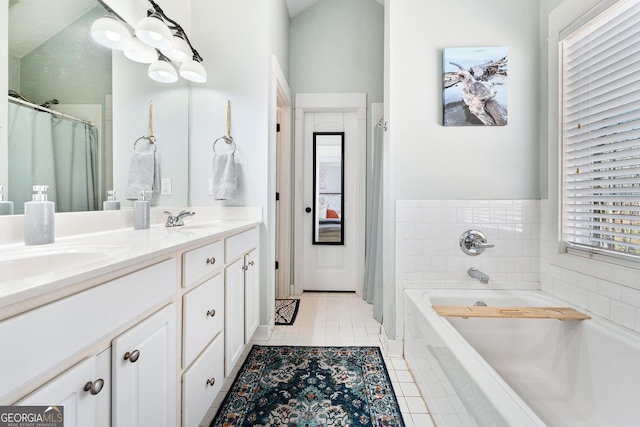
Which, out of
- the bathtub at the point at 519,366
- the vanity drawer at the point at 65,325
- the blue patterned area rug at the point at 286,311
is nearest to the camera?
the vanity drawer at the point at 65,325

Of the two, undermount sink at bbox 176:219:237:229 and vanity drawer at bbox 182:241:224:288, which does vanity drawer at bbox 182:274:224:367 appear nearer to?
vanity drawer at bbox 182:241:224:288

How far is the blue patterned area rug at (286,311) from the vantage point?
7.64 ft

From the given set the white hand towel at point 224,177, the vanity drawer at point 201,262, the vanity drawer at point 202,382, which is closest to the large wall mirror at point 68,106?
the white hand towel at point 224,177

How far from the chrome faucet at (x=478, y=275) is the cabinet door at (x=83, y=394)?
184cm

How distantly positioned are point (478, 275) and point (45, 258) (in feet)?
6.72

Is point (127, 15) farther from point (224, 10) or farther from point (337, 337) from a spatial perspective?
point (337, 337)

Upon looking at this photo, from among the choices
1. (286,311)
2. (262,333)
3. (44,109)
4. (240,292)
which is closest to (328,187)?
(286,311)

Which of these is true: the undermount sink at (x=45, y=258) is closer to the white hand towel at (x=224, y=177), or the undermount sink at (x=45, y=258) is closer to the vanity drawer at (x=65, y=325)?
the vanity drawer at (x=65, y=325)

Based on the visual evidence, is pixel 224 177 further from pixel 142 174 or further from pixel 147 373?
pixel 147 373

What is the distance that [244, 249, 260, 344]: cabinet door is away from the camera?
1645mm

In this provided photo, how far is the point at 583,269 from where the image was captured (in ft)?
4.72

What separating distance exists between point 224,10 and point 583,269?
111 inches

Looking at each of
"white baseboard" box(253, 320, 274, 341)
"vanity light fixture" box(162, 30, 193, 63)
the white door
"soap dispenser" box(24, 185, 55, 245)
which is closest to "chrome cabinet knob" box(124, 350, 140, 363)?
"soap dispenser" box(24, 185, 55, 245)

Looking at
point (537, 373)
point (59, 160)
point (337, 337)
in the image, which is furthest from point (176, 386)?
point (537, 373)
